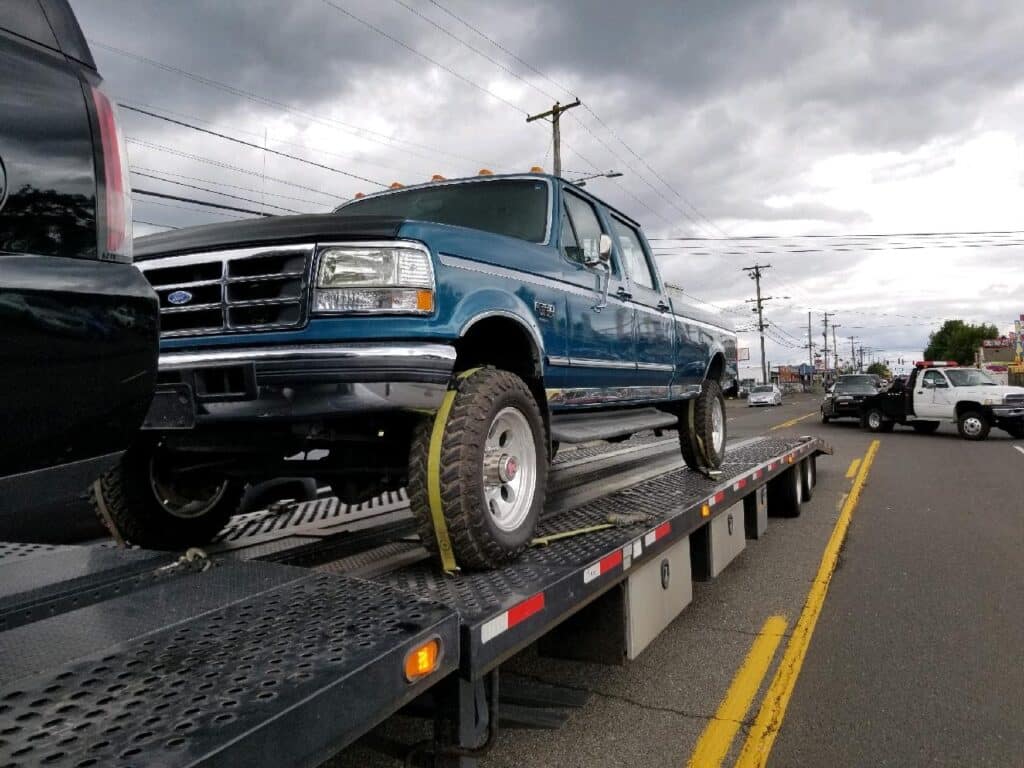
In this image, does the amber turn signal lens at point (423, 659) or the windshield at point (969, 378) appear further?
the windshield at point (969, 378)

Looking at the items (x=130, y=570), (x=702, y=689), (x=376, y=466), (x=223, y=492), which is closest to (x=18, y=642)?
(x=130, y=570)

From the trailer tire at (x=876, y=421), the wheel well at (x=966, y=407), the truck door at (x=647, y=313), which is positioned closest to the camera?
the truck door at (x=647, y=313)

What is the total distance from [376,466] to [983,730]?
288 centimetres

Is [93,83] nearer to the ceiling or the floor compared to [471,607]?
nearer to the ceiling

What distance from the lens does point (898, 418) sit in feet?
70.6

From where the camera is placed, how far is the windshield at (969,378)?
65.0 ft

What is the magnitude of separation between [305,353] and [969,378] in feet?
69.7

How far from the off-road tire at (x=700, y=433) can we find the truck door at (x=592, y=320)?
171cm

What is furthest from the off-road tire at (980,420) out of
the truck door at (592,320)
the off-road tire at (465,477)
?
the off-road tire at (465,477)

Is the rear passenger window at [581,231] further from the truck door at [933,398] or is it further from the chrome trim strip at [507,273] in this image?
the truck door at [933,398]

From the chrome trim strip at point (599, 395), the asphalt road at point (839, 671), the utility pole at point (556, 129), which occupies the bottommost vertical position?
the asphalt road at point (839, 671)

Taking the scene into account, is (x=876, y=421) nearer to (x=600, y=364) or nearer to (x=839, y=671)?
(x=839, y=671)

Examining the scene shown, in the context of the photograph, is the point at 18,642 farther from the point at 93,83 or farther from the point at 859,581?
the point at 859,581

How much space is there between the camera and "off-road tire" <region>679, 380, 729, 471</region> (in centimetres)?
647
